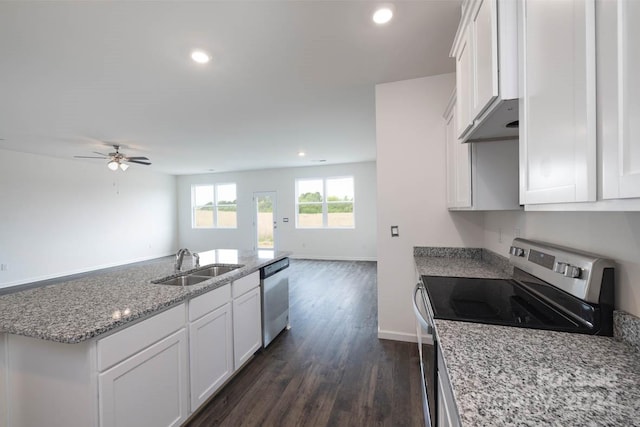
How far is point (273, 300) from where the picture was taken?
2717 millimetres

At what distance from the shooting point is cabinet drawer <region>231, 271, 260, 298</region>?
7.00ft

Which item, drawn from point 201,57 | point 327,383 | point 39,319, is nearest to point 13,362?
point 39,319

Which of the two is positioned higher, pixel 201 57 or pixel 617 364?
pixel 201 57

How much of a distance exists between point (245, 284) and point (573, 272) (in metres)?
2.11

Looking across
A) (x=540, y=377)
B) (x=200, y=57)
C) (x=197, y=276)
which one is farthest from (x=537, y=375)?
(x=200, y=57)

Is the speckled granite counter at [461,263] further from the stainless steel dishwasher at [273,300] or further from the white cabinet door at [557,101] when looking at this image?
the stainless steel dishwasher at [273,300]

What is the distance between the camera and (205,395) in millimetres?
1783

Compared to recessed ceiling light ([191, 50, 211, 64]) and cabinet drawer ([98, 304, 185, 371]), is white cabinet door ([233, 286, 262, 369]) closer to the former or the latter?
cabinet drawer ([98, 304, 185, 371])

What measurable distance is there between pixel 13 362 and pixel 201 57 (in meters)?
2.28

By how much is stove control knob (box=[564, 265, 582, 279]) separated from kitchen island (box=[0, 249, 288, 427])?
195 centimetres

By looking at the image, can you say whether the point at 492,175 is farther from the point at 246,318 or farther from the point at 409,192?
the point at 246,318

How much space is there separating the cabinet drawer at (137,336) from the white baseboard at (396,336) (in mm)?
1983

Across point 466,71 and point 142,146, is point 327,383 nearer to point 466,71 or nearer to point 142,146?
point 466,71

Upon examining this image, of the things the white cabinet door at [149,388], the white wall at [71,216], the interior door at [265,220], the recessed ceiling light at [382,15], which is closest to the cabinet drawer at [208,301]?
the white cabinet door at [149,388]
